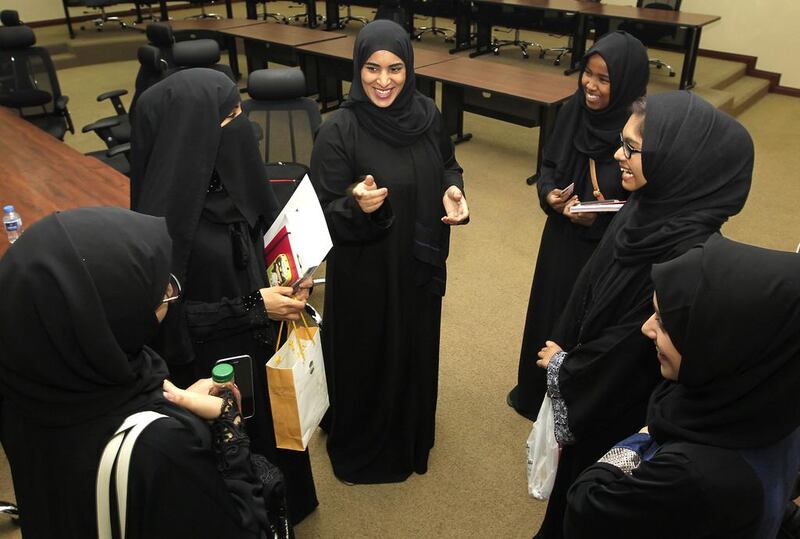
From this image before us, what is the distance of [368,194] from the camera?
1.95 m

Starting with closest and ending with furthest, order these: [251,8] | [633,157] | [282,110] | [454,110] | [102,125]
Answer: [633,157] → [282,110] → [102,125] → [454,110] → [251,8]

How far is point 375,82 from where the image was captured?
6.73 feet

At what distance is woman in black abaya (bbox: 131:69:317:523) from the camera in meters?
1.64

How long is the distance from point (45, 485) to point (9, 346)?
0.84 ft

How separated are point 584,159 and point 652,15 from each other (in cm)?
514

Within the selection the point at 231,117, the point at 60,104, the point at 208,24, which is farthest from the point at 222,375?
the point at 208,24

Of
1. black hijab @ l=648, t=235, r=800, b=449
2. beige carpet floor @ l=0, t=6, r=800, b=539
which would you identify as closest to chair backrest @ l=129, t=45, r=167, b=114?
beige carpet floor @ l=0, t=6, r=800, b=539

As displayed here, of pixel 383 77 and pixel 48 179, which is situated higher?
pixel 383 77

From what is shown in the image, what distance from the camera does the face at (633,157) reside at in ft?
5.57

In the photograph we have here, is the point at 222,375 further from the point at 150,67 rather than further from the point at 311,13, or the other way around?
the point at 311,13

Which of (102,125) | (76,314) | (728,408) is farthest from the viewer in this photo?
(102,125)

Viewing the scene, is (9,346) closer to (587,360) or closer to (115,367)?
(115,367)

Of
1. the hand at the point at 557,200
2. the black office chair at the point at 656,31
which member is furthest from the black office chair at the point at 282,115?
the black office chair at the point at 656,31

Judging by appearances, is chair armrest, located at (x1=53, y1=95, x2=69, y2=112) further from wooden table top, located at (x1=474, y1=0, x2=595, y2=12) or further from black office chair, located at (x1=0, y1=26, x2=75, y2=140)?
wooden table top, located at (x1=474, y1=0, x2=595, y2=12)
